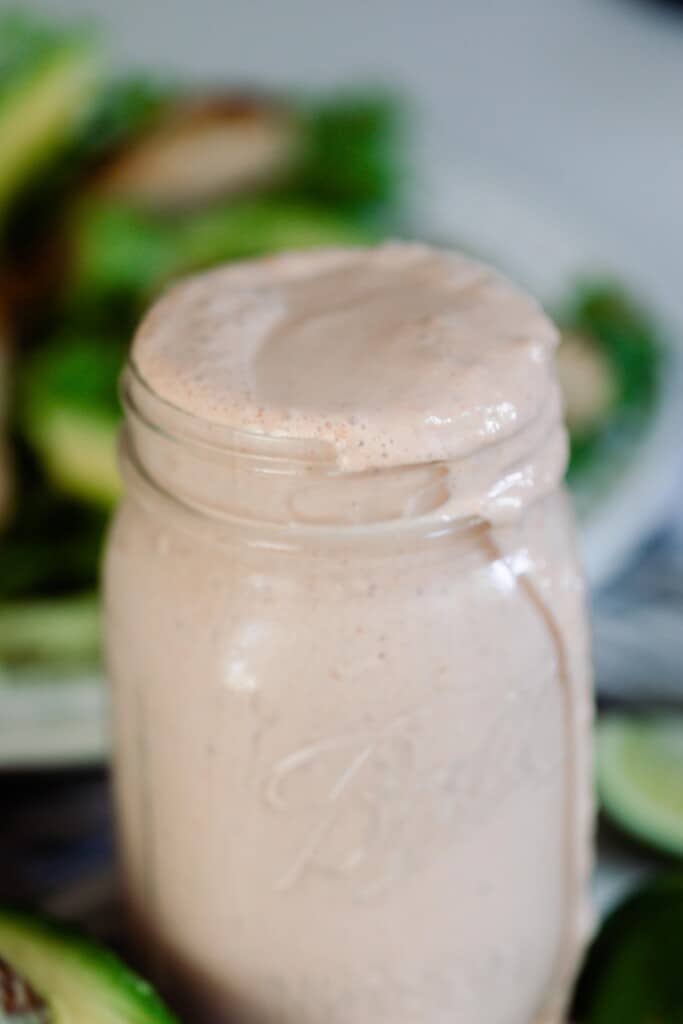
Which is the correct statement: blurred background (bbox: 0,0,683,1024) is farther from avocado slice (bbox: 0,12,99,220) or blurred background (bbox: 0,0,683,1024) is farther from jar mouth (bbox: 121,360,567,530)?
jar mouth (bbox: 121,360,567,530)

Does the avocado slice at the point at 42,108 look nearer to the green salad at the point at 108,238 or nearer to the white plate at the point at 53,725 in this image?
the green salad at the point at 108,238

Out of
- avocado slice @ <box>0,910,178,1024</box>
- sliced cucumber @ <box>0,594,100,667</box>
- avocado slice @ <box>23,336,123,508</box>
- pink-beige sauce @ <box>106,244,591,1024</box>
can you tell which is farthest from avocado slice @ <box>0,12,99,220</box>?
avocado slice @ <box>0,910,178,1024</box>

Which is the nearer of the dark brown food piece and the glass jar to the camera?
the glass jar

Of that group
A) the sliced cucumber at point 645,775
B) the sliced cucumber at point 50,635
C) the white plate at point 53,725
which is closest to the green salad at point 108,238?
the sliced cucumber at point 50,635

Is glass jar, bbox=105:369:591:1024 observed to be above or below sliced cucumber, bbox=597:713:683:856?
above

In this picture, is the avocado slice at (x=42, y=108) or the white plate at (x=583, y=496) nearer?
the white plate at (x=583, y=496)

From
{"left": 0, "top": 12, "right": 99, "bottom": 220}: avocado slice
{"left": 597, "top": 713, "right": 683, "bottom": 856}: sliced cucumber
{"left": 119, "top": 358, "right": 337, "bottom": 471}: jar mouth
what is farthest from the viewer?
{"left": 0, "top": 12, "right": 99, "bottom": 220}: avocado slice
